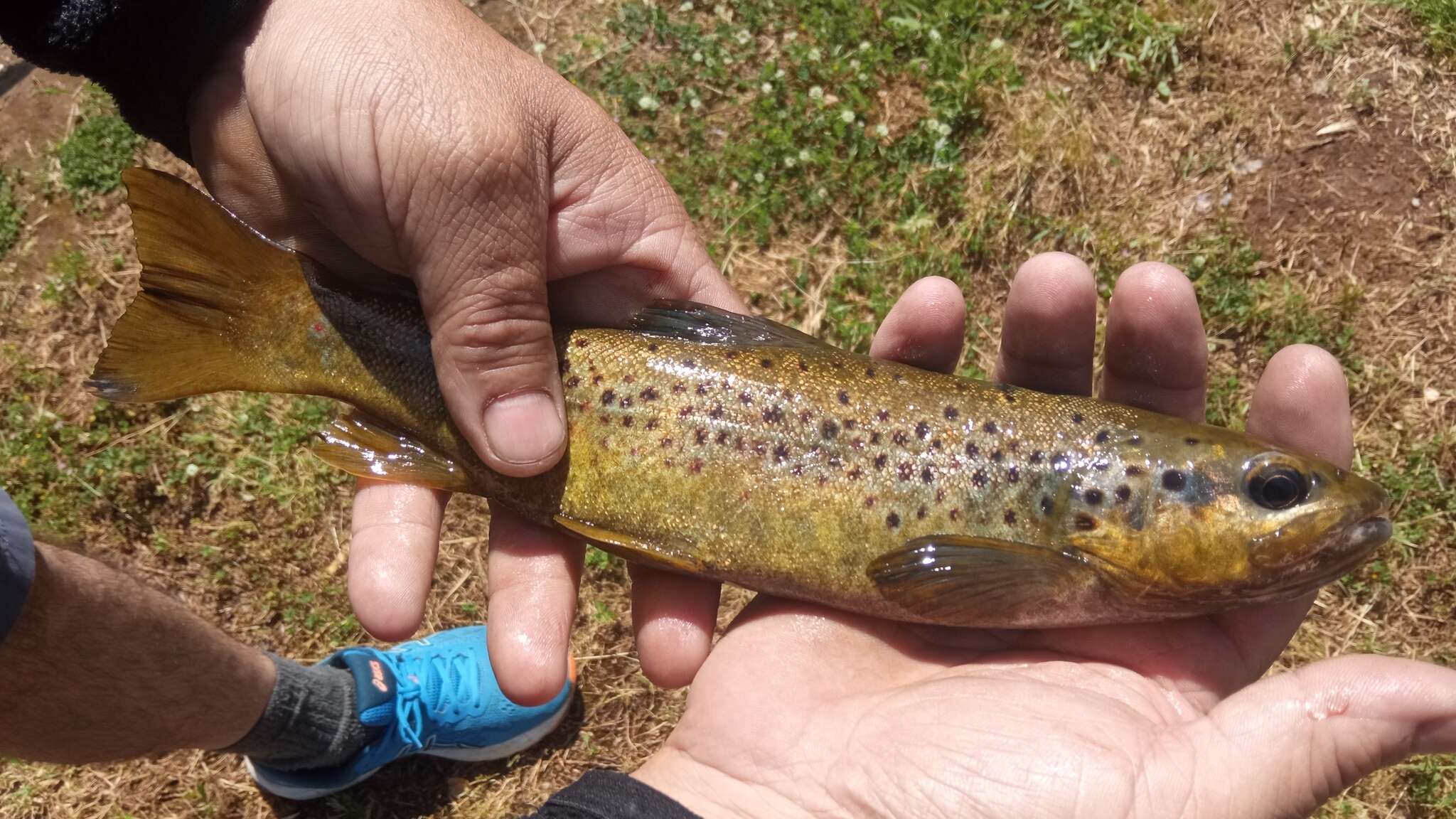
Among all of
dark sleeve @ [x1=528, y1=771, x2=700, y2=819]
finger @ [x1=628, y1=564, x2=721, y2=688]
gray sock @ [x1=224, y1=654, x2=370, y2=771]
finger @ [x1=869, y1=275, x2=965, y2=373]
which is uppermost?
finger @ [x1=869, y1=275, x2=965, y2=373]

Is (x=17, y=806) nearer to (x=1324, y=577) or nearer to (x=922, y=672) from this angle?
(x=922, y=672)

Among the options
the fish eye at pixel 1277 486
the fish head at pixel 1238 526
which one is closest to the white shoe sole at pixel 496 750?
the fish head at pixel 1238 526

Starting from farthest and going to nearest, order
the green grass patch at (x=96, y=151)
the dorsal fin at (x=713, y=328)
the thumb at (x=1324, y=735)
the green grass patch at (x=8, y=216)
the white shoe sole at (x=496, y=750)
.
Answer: the green grass patch at (x=96, y=151), the green grass patch at (x=8, y=216), the white shoe sole at (x=496, y=750), the dorsal fin at (x=713, y=328), the thumb at (x=1324, y=735)

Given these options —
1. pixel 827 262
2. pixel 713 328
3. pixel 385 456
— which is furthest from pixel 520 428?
pixel 827 262

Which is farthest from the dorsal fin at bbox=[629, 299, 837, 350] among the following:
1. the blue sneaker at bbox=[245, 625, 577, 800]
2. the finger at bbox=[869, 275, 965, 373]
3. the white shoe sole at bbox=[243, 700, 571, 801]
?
the white shoe sole at bbox=[243, 700, 571, 801]

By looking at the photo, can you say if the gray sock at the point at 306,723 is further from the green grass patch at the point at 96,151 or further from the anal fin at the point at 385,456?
the green grass patch at the point at 96,151

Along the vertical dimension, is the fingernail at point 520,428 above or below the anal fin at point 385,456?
above

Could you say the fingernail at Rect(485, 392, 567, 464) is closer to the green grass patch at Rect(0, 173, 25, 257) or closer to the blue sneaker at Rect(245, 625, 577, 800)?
the blue sneaker at Rect(245, 625, 577, 800)

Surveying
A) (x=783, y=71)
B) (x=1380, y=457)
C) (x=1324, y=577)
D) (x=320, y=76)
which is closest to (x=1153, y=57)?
(x=783, y=71)

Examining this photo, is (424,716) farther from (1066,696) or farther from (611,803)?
(1066,696)
